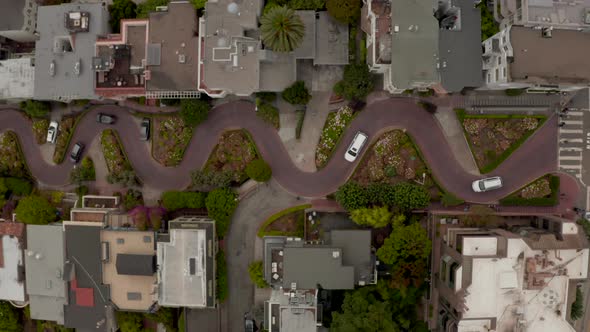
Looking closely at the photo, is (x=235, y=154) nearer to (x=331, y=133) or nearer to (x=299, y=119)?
(x=299, y=119)

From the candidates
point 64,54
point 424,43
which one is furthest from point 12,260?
point 424,43

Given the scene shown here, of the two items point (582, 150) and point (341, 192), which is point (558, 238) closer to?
point (582, 150)

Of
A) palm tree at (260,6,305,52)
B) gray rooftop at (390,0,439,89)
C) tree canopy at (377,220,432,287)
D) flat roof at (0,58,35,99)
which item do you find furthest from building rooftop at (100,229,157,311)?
gray rooftop at (390,0,439,89)

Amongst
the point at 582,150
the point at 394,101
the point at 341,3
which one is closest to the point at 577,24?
the point at 582,150

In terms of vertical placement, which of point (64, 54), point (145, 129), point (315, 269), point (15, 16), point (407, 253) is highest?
point (15, 16)

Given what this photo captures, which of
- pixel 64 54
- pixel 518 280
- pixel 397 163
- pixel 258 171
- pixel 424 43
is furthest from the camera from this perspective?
pixel 397 163

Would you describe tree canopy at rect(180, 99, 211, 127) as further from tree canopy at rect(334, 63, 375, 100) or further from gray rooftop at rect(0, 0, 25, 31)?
gray rooftop at rect(0, 0, 25, 31)
